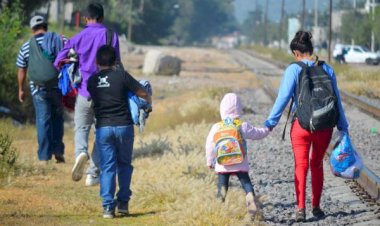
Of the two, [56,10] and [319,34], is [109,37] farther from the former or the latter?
[319,34]

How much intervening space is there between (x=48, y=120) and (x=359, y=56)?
2236 inches

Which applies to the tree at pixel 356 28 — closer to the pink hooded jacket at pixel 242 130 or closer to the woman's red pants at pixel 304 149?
the woman's red pants at pixel 304 149

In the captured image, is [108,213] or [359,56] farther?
[359,56]

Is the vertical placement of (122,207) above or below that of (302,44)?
below

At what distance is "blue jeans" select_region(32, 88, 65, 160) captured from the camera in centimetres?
1296

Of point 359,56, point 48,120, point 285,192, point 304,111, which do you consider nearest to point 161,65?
point 359,56

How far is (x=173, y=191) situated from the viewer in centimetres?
989

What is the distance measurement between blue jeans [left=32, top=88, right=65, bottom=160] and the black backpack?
16.1ft

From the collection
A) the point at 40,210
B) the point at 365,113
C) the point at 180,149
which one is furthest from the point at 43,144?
the point at 365,113

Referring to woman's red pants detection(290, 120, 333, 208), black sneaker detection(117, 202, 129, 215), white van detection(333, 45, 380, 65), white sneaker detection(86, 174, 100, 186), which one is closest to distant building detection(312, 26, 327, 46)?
white van detection(333, 45, 380, 65)

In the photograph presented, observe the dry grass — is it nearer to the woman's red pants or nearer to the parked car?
the woman's red pants

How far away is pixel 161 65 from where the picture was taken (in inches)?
1714

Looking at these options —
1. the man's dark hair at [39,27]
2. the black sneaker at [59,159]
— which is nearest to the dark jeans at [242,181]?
the man's dark hair at [39,27]

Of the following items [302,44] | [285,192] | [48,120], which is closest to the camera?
[302,44]
